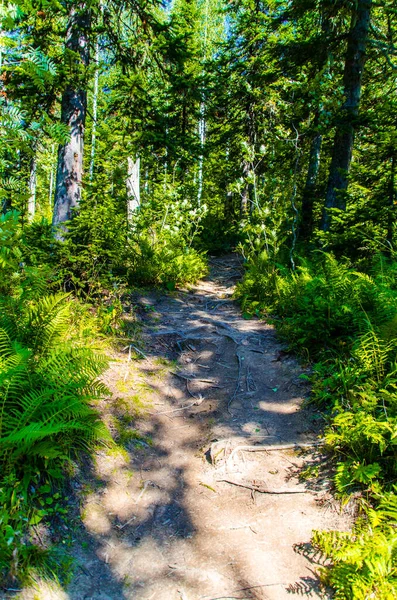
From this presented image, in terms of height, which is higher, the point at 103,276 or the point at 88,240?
the point at 88,240

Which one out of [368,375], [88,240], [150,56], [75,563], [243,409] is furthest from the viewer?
[150,56]

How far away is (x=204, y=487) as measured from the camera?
330 cm

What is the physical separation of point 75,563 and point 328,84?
28.2 feet

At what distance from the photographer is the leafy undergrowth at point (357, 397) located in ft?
7.62

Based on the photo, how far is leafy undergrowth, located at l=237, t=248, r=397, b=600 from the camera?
7.62 feet

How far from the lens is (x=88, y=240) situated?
18.5 ft

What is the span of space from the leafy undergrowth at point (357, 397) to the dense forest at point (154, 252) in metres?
0.02

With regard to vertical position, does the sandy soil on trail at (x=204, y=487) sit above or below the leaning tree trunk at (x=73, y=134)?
below

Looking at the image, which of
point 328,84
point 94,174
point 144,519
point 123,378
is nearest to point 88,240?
point 94,174

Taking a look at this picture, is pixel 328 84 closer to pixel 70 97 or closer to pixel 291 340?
pixel 70 97

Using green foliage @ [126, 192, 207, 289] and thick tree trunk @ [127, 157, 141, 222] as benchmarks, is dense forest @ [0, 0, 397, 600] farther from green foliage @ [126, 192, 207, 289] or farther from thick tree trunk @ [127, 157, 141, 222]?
thick tree trunk @ [127, 157, 141, 222]

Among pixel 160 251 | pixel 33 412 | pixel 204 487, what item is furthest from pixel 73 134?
pixel 204 487

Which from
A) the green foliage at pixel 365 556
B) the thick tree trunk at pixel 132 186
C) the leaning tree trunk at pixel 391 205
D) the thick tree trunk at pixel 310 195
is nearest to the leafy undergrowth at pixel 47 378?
the green foliage at pixel 365 556

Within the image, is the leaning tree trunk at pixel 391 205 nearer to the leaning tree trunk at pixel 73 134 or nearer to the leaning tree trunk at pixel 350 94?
the leaning tree trunk at pixel 350 94
